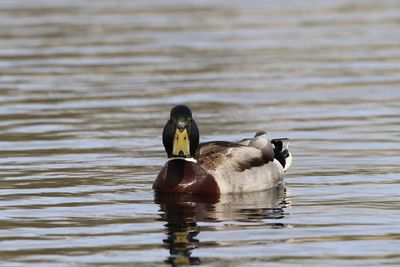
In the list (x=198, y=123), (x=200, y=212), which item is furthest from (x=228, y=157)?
(x=198, y=123)

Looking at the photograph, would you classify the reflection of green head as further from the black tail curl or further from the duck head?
the black tail curl

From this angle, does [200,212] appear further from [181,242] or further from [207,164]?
[181,242]

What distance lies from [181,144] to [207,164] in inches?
15.6

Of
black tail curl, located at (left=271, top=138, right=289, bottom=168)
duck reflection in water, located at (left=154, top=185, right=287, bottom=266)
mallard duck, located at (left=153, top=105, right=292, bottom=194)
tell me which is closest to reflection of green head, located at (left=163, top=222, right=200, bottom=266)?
duck reflection in water, located at (left=154, top=185, right=287, bottom=266)

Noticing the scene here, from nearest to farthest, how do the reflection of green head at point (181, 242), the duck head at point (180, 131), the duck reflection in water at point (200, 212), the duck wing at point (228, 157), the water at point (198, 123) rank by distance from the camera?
the reflection of green head at point (181, 242), the duck reflection in water at point (200, 212), the water at point (198, 123), the duck head at point (180, 131), the duck wing at point (228, 157)

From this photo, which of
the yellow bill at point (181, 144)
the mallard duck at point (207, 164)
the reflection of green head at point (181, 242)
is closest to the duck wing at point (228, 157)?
the mallard duck at point (207, 164)

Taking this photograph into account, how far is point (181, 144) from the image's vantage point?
46.1 feet

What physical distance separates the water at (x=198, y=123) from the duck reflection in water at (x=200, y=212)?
3 cm

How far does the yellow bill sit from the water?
1.65ft

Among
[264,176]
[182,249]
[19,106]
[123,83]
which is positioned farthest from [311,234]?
[123,83]

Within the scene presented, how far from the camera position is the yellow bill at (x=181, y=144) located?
14039mm

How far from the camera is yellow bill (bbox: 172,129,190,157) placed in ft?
46.1

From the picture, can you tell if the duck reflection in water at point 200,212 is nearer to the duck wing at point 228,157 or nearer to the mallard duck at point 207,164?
the mallard duck at point 207,164

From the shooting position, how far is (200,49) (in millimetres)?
27672
